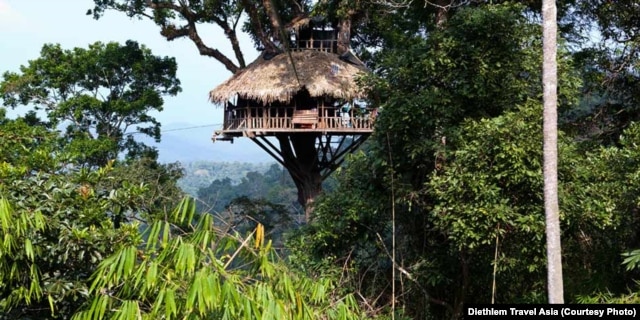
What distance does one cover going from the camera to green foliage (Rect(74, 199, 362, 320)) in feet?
8.64

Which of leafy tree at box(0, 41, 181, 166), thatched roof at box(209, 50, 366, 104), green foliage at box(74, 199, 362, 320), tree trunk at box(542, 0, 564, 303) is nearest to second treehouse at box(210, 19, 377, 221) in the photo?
thatched roof at box(209, 50, 366, 104)

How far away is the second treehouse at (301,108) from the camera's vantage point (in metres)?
10.7

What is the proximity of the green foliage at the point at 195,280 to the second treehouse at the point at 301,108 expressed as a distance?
23.8ft

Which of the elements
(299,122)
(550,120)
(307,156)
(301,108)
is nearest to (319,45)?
(301,108)

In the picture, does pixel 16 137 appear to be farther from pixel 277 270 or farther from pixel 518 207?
pixel 518 207

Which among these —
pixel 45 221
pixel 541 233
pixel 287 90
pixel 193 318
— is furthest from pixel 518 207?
pixel 287 90

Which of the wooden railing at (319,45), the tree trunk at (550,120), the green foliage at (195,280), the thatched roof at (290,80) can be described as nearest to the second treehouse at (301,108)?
the thatched roof at (290,80)

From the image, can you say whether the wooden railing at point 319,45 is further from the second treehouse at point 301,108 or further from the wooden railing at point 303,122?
the wooden railing at point 303,122

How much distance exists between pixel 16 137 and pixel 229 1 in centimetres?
847

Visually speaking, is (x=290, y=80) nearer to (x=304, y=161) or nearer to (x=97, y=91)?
(x=304, y=161)

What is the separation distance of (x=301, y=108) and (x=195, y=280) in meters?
8.84

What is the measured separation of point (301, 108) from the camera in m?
11.3

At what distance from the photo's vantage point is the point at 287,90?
10609 mm

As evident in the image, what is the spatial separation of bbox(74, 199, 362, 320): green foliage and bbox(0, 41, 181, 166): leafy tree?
9.47 meters
